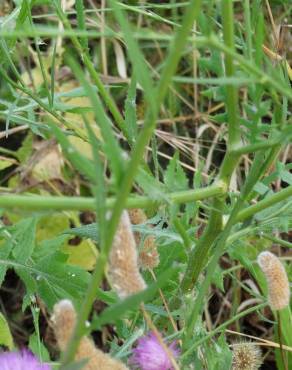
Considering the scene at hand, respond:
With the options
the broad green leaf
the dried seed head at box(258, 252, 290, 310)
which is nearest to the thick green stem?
the dried seed head at box(258, 252, 290, 310)

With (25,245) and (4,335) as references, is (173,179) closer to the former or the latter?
(25,245)

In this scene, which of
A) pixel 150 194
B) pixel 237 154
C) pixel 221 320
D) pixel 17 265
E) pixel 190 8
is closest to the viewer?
pixel 190 8

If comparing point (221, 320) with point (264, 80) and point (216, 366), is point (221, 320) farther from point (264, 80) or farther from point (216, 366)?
point (264, 80)

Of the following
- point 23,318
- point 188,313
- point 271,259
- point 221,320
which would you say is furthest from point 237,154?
point 23,318

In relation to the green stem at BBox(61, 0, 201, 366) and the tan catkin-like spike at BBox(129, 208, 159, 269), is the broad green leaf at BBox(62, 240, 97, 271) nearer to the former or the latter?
the tan catkin-like spike at BBox(129, 208, 159, 269)

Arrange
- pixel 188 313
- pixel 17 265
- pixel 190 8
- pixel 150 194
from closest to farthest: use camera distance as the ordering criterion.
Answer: pixel 190 8
pixel 150 194
pixel 188 313
pixel 17 265

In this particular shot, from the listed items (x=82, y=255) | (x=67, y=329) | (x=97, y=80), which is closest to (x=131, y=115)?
(x=97, y=80)
